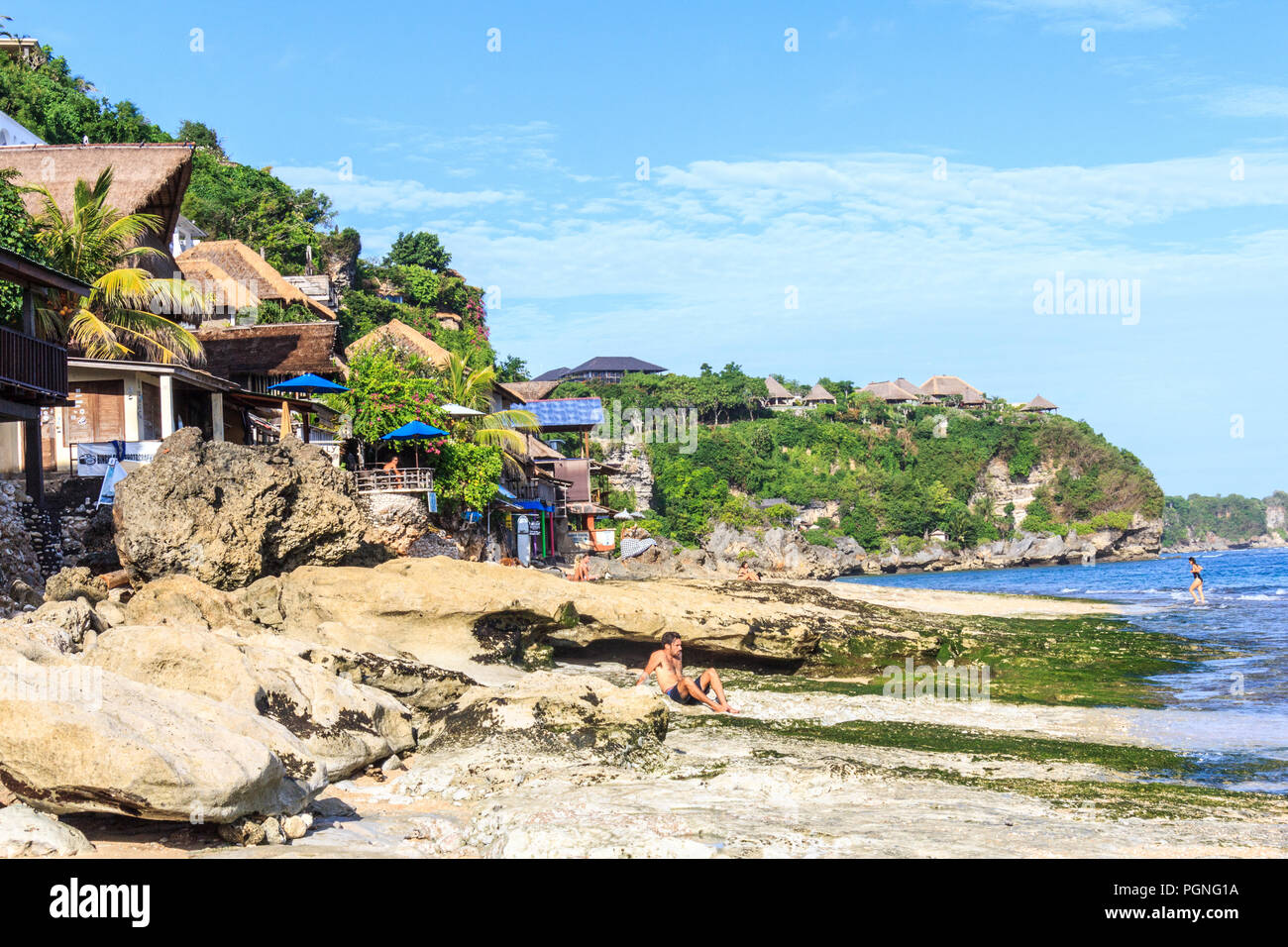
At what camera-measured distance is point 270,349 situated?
30141 mm

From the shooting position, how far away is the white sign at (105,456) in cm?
1892

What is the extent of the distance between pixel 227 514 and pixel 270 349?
601 inches

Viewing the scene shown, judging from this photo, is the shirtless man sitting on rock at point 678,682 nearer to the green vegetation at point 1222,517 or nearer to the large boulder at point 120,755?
the large boulder at point 120,755

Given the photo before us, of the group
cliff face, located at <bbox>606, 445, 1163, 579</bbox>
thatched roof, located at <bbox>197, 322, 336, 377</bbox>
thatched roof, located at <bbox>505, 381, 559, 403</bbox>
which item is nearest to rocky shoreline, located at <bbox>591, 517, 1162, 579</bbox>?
cliff face, located at <bbox>606, 445, 1163, 579</bbox>

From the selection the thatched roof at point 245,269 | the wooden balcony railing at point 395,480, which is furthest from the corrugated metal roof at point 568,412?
the wooden balcony railing at point 395,480

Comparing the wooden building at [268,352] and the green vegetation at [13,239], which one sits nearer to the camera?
the green vegetation at [13,239]

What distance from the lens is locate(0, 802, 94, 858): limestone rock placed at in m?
5.57

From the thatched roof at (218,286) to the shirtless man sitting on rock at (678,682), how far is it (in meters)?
27.3

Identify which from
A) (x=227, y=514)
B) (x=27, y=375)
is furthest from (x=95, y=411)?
(x=227, y=514)

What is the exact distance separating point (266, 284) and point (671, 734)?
3399 centimetres

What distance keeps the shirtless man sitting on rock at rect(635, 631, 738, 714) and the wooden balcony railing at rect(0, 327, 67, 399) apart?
10.4m

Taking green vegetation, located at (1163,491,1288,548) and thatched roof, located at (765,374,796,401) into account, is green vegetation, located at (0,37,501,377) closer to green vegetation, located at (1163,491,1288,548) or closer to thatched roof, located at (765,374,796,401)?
thatched roof, located at (765,374,796,401)
